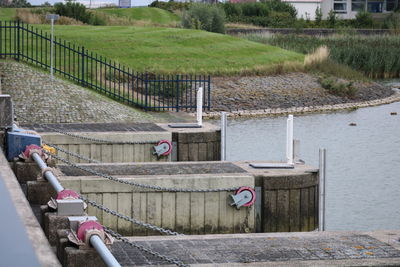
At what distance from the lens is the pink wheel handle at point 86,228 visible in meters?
9.02

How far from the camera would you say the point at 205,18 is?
6047 cm

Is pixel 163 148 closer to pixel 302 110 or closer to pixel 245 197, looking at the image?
pixel 245 197

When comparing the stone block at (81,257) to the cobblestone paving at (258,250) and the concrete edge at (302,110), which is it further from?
the concrete edge at (302,110)

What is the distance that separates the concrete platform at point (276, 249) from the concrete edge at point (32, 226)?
148 cm

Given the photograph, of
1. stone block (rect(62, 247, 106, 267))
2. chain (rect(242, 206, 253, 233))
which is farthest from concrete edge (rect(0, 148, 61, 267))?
chain (rect(242, 206, 253, 233))

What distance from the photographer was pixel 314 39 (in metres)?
64.9

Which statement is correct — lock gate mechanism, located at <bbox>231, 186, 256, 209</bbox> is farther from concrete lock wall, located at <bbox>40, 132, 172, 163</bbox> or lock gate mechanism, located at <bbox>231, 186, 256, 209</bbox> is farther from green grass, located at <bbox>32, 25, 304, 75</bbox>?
green grass, located at <bbox>32, 25, 304, 75</bbox>

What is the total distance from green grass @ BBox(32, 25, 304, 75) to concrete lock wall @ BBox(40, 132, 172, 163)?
19.1 metres

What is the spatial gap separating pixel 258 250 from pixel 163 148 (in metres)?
9.49

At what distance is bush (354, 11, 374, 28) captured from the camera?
93.1m

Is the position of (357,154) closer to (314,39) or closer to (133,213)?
(133,213)

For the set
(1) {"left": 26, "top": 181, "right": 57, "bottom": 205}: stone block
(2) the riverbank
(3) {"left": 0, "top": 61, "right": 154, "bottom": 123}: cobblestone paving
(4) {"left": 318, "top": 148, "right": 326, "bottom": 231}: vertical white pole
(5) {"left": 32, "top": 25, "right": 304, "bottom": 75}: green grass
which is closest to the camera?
(1) {"left": 26, "top": 181, "right": 57, "bottom": 205}: stone block

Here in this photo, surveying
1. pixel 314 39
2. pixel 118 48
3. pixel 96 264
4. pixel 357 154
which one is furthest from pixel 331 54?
pixel 96 264

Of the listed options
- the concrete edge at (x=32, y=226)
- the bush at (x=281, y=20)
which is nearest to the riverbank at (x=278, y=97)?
the concrete edge at (x=32, y=226)
